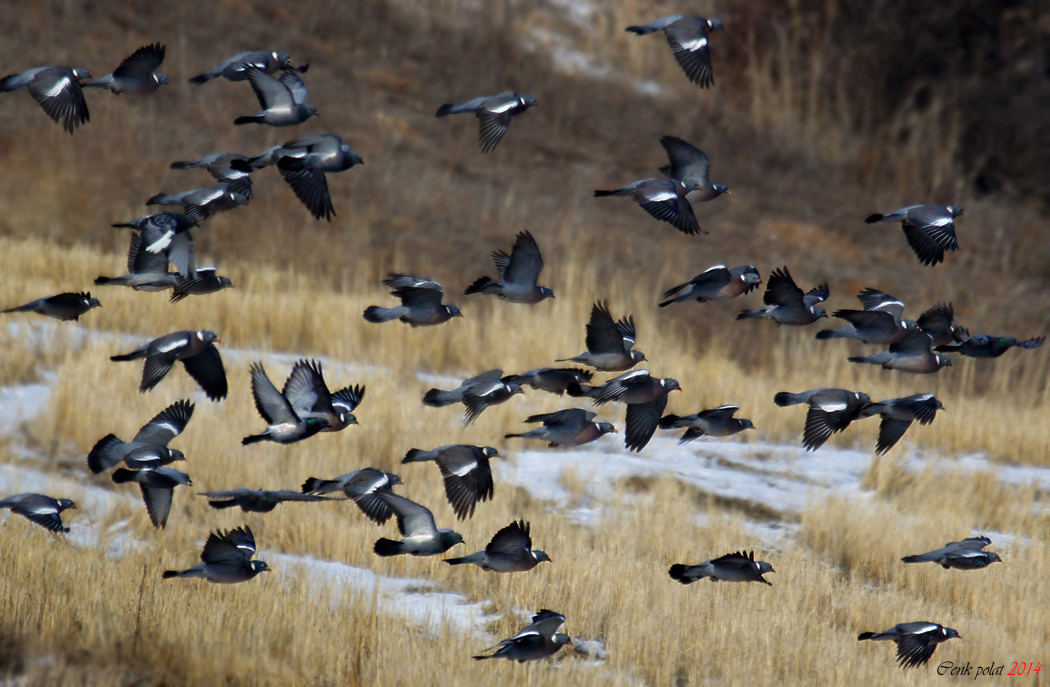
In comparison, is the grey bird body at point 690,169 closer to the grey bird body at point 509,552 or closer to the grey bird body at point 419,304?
the grey bird body at point 419,304

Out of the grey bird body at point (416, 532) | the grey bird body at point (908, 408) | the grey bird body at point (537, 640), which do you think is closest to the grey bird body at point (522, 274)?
the grey bird body at point (416, 532)

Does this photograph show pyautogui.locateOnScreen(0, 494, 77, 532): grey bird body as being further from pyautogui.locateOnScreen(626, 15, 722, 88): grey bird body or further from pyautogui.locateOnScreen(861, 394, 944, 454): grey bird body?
pyautogui.locateOnScreen(861, 394, 944, 454): grey bird body

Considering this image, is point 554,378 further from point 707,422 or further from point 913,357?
point 913,357

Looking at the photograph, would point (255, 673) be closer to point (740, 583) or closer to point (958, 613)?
point (740, 583)

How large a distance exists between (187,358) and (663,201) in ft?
8.97

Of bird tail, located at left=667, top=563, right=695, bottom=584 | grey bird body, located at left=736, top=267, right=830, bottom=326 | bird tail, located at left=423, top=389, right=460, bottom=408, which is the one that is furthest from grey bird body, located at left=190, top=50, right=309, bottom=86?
bird tail, located at left=667, top=563, right=695, bottom=584

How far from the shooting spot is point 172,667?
5.89 m

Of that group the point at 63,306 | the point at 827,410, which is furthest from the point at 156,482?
the point at 827,410

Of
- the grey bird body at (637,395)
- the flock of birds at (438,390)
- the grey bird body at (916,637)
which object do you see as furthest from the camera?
the grey bird body at (916,637)

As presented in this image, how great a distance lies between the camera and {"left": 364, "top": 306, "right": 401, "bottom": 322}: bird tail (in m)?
6.71

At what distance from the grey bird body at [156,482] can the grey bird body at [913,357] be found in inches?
156

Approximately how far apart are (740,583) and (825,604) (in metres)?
0.61

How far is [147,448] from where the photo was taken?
20.9ft

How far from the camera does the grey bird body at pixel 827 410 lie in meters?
6.86
